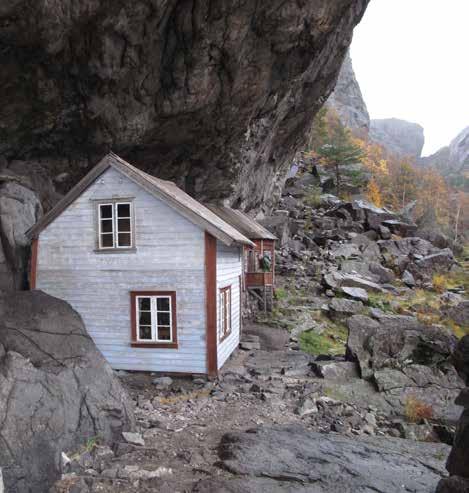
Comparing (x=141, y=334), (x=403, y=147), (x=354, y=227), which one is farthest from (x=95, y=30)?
(x=403, y=147)

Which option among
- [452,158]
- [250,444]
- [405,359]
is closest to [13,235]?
[250,444]

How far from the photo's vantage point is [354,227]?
42.0m

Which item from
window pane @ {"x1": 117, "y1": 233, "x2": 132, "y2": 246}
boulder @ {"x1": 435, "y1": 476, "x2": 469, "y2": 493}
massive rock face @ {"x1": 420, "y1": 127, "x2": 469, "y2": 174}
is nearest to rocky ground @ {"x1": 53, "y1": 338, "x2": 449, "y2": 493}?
boulder @ {"x1": 435, "y1": 476, "x2": 469, "y2": 493}

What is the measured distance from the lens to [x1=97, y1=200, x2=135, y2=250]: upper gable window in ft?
43.4

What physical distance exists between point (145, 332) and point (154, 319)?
55 centimetres

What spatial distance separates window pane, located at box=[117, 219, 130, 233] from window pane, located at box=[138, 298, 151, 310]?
91.0 inches

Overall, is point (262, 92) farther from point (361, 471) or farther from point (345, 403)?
point (361, 471)

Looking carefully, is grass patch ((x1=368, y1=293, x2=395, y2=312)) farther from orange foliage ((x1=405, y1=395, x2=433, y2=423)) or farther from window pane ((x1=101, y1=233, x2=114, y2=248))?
window pane ((x1=101, y1=233, x2=114, y2=248))

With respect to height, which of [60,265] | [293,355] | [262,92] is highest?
[262,92]

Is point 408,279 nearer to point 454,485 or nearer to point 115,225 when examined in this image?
point 115,225

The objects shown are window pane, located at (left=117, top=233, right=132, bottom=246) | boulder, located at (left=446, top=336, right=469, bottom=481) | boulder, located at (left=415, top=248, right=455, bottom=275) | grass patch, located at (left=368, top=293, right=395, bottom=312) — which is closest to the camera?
boulder, located at (left=446, top=336, right=469, bottom=481)

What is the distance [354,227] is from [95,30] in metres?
32.4

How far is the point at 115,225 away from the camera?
13.3 meters

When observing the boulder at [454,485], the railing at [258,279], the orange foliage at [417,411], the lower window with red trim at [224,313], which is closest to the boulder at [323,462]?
the orange foliage at [417,411]
